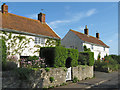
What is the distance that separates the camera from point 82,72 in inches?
509

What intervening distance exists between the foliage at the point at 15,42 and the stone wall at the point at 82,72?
7.24 meters

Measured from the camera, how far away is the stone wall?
39.2 ft

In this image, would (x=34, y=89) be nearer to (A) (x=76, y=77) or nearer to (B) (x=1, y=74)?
(B) (x=1, y=74)

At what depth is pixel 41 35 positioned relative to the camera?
60.1 feet

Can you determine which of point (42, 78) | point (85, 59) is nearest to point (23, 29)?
point (85, 59)

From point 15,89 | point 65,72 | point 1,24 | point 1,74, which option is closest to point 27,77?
point 15,89

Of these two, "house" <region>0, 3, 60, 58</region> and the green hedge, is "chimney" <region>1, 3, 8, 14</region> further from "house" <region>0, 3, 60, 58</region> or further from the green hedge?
the green hedge

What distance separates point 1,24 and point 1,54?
29.2ft

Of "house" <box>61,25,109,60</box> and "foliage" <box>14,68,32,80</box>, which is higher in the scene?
"house" <box>61,25,109,60</box>

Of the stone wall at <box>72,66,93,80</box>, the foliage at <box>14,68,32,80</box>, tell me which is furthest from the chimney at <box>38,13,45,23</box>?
the foliage at <box>14,68,32,80</box>

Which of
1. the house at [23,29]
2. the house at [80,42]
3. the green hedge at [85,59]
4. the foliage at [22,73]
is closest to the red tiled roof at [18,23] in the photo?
the house at [23,29]

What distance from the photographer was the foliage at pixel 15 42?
1483 cm

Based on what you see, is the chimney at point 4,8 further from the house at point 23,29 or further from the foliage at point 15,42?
the foliage at point 15,42

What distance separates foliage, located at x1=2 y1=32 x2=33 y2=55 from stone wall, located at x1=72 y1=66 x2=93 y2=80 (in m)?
7.24
